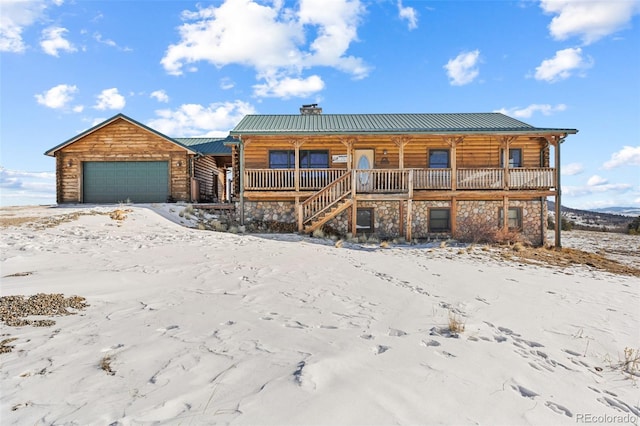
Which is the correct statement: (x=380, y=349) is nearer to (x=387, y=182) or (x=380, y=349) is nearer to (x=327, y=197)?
(x=327, y=197)

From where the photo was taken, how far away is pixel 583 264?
39.0ft

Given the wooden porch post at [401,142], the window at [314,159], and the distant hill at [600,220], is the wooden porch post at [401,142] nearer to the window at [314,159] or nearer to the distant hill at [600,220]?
the window at [314,159]

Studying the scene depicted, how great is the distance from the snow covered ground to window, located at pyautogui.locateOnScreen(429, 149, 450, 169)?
1076 cm

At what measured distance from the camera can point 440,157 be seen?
1786 centimetres

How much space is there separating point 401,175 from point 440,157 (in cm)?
345

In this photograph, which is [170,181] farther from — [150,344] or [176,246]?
[150,344]

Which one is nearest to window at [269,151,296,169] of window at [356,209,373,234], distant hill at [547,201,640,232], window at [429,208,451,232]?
window at [356,209,373,234]

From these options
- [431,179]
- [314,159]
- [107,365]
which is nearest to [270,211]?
[314,159]

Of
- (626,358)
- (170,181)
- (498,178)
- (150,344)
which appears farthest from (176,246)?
(498,178)

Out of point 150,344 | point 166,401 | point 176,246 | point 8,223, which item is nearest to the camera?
point 166,401

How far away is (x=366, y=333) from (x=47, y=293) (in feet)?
16.2

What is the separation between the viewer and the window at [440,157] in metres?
17.8

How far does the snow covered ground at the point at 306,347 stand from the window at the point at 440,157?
10.8 m

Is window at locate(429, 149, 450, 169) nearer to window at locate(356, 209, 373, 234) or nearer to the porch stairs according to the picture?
window at locate(356, 209, 373, 234)
